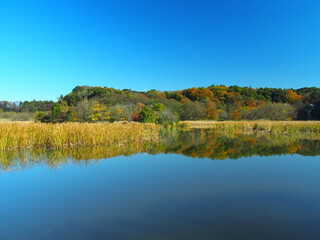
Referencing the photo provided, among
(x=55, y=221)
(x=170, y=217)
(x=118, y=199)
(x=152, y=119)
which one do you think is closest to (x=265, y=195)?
(x=170, y=217)

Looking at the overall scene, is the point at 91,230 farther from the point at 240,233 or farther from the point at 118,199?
the point at 240,233

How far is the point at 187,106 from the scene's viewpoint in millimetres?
39938

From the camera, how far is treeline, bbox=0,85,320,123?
25781 millimetres

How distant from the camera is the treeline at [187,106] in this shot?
84.6 feet

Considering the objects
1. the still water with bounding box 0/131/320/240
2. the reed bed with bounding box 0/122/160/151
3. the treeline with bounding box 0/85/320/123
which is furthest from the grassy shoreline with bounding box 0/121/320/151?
the treeline with bounding box 0/85/320/123

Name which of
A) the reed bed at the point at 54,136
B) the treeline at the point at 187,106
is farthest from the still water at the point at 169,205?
the treeline at the point at 187,106

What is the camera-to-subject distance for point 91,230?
279cm

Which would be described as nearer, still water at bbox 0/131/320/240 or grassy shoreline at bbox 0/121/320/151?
still water at bbox 0/131/320/240

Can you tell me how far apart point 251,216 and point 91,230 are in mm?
1825

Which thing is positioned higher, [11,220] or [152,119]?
[152,119]

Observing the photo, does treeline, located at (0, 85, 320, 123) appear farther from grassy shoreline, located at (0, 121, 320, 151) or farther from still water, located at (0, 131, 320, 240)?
still water, located at (0, 131, 320, 240)

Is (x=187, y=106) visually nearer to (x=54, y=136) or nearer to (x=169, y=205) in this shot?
(x=54, y=136)

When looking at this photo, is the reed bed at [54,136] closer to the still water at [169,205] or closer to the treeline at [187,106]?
the still water at [169,205]

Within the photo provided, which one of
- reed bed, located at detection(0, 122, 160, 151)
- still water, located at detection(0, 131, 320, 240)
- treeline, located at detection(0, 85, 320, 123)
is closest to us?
still water, located at detection(0, 131, 320, 240)
